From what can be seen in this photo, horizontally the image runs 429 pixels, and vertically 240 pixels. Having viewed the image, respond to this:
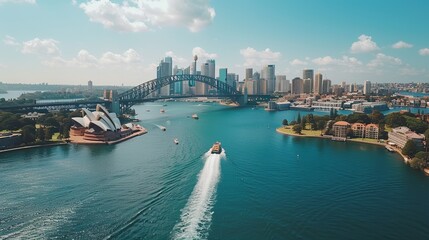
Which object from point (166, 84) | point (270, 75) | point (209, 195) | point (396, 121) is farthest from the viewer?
point (270, 75)

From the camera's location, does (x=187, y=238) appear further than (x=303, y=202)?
No

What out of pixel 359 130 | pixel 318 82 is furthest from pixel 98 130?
pixel 318 82

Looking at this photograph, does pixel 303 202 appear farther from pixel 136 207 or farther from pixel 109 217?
→ pixel 109 217

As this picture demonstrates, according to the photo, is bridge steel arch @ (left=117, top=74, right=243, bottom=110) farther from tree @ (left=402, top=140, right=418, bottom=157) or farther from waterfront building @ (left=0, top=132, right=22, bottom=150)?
tree @ (left=402, top=140, right=418, bottom=157)

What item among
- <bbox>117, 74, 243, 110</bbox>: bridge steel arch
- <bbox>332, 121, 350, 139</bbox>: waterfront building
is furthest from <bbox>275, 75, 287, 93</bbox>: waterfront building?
<bbox>332, 121, 350, 139</bbox>: waterfront building

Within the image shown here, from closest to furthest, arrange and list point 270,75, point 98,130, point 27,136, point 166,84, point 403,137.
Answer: point 403,137 < point 27,136 < point 98,130 < point 166,84 < point 270,75

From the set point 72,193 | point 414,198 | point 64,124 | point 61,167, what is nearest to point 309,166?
point 414,198

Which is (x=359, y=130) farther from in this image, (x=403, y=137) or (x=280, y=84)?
(x=280, y=84)
